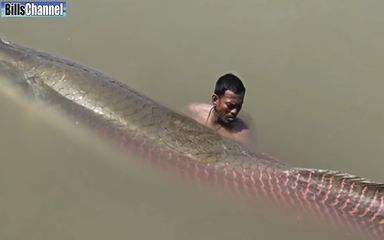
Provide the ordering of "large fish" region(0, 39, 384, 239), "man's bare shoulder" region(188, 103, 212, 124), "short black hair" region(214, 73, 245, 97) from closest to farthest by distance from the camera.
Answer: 1. "large fish" region(0, 39, 384, 239)
2. "short black hair" region(214, 73, 245, 97)
3. "man's bare shoulder" region(188, 103, 212, 124)

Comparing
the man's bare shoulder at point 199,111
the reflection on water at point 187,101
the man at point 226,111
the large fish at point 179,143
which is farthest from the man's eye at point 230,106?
the reflection on water at point 187,101

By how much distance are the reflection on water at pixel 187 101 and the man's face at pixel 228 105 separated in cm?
55

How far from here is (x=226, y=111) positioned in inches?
136

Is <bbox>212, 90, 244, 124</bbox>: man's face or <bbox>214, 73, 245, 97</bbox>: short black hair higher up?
<bbox>214, 73, 245, 97</bbox>: short black hair

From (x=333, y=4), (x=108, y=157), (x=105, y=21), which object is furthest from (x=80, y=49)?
(x=333, y=4)

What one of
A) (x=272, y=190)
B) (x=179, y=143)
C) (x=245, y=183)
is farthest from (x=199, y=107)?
(x=272, y=190)

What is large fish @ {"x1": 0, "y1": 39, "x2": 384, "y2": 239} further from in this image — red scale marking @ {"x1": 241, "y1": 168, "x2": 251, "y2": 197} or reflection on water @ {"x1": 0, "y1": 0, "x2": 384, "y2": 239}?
reflection on water @ {"x1": 0, "y1": 0, "x2": 384, "y2": 239}

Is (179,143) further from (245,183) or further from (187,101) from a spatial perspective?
(187,101)

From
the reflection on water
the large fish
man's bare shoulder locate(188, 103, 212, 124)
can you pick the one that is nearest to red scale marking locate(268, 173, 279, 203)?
the large fish

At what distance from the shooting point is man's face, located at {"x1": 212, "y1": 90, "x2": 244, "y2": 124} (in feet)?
11.0

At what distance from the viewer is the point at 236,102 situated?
3381 millimetres

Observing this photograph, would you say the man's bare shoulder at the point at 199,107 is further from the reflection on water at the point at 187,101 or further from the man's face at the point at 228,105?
the man's face at the point at 228,105

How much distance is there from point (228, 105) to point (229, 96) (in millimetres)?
Answer: 75

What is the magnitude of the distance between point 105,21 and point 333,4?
2.30m
